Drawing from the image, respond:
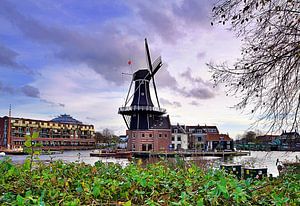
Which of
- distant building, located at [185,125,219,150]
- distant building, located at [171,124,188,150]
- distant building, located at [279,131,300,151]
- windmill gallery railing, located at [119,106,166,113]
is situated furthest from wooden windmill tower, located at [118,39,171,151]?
distant building, located at [279,131,300,151]

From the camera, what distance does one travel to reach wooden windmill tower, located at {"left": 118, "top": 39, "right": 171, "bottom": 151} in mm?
46344

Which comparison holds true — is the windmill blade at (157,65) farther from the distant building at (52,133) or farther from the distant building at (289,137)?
the distant building at (289,137)

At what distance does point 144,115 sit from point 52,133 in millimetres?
33235

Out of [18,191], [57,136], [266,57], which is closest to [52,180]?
[18,191]

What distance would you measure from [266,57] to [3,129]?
66.0m

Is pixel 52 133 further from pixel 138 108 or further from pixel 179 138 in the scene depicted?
pixel 138 108

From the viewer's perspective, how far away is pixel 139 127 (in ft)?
155

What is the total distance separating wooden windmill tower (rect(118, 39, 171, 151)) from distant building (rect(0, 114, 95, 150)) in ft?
42.1

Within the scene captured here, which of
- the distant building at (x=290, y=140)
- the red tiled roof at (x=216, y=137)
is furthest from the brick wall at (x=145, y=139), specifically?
the distant building at (x=290, y=140)

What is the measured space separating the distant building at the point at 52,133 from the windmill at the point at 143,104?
43.4 feet

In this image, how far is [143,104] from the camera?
46.0 m

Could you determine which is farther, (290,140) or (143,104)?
(143,104)

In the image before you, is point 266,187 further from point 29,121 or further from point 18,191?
point 29,121

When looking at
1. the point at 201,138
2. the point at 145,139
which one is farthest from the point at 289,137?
the point at 201,138
